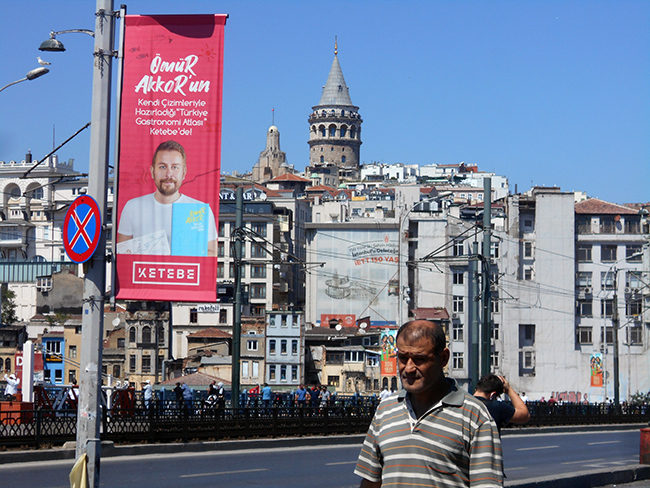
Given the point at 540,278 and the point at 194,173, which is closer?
the point at 194,173

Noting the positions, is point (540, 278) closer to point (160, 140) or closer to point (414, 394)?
point (160, 140)

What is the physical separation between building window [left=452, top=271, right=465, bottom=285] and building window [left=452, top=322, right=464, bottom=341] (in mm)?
3929

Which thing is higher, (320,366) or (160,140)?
(160,140)

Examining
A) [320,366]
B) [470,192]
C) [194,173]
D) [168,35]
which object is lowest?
[320,366]

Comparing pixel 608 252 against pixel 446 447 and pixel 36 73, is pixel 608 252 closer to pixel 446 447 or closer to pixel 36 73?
pixel 36 73

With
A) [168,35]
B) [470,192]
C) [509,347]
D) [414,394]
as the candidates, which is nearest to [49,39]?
[168,35]

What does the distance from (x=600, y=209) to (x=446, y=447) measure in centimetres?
9475

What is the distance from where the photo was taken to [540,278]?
3625 inches

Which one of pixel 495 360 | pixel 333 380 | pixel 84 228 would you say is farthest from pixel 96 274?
pixel 495 360

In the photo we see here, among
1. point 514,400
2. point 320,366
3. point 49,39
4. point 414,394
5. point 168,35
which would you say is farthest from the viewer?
point 320,366

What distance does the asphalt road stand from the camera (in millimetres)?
14578

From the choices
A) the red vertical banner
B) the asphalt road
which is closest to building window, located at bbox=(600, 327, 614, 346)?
the asphalt road

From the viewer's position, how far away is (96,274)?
30.7ft

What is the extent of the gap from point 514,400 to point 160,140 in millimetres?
6233
